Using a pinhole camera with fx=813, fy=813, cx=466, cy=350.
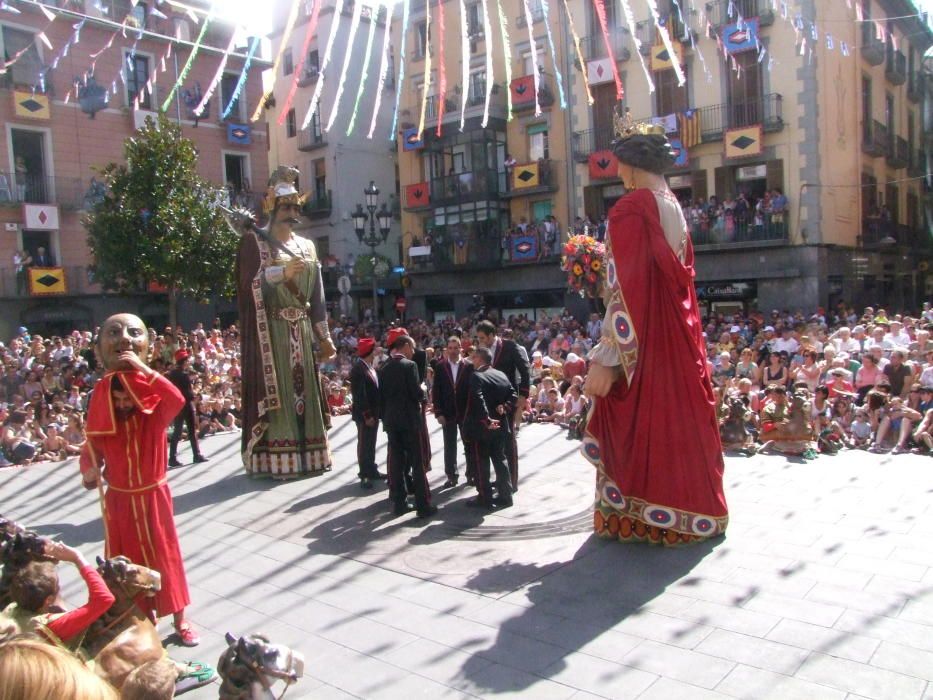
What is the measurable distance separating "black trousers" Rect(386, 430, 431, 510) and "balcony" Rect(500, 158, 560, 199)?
1968 cm

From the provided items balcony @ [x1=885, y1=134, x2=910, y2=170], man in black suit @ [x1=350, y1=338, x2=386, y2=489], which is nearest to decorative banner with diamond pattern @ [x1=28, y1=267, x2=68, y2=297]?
man in black suit @ [x1=350, y1=338, x2=386, y2=489]

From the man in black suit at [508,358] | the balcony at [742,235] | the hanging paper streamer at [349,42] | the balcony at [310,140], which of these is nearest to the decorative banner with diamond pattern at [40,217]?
the balcony at [310,140]

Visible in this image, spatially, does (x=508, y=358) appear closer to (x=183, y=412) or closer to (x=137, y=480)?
(x=137, y=480)

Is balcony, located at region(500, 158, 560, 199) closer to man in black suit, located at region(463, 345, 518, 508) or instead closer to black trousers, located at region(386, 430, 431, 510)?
man in black suit, located at region(463, 345, 518, 508)

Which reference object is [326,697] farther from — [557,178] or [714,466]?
[557,178]

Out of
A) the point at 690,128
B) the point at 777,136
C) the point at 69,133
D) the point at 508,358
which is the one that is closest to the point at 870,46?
the point at 777,136

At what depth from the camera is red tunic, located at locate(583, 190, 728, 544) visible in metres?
5.38

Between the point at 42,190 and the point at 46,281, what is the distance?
8.94 ft

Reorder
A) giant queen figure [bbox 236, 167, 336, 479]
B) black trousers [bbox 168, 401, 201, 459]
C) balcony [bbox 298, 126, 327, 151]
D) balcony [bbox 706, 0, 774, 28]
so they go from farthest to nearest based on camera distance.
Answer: balcony [bbox 298, 126, 327, 151]
balcony [bbox 706, 0, 774, 28]
black trousers [bbox 168, 401, 201, 459]
giant queen figure [bbox 236, 167, 336, 479]

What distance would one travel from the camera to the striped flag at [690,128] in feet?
71.8

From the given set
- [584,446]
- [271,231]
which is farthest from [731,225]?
[584,446]

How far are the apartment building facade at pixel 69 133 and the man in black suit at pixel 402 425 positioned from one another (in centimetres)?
1800

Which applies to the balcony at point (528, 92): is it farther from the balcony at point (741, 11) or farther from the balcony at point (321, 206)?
the balcony at point (321, 206)

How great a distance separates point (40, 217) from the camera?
23.5 meters
